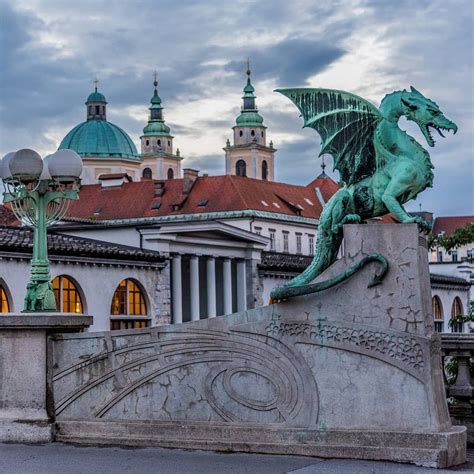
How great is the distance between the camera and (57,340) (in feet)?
38.4

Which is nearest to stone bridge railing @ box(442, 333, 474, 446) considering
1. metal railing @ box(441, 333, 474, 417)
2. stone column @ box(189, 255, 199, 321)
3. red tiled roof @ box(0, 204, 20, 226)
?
metal railing @ box(441, 333, 474, 417)

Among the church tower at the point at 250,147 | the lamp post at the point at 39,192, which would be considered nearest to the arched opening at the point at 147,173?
the church tower at the point at 250,147

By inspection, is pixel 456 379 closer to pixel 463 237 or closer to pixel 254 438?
pixel 254 438

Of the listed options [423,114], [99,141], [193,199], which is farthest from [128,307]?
[99,141]

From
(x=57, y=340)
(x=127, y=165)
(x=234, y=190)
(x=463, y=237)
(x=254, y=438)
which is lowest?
(x=254, y=438)

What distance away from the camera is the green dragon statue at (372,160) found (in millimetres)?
11445

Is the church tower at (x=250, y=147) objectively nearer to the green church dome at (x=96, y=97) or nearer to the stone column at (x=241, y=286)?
the green church dome at (x=96, y=97)

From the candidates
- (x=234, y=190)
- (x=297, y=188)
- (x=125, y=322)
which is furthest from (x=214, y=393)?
(x=297, y=188)

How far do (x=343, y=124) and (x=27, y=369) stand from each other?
413 centimetres

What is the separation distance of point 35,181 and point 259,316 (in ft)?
18.6

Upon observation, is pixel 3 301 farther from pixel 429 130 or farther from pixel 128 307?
pixel 429 130

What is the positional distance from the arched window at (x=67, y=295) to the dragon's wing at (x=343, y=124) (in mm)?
30806

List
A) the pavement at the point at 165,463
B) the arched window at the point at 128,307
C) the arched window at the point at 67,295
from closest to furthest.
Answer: the pavement at the point at 165,463
the arched window at the point at 67,295
the arched window at the point at 128,307

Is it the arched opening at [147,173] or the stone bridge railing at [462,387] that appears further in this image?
the arched opening at [147,173]
